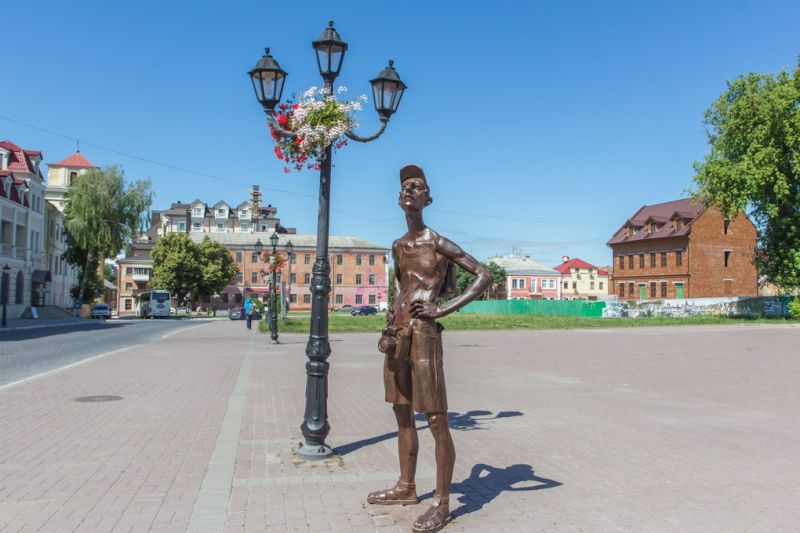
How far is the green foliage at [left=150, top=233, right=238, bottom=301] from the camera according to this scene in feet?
231

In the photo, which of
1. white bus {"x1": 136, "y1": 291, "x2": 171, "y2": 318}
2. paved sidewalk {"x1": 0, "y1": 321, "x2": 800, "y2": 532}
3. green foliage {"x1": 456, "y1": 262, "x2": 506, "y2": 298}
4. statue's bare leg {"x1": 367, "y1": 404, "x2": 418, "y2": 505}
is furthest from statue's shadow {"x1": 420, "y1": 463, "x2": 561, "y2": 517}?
green foliage {"x1": 456, "y1": 262, "x2": 506, "y2": 298}

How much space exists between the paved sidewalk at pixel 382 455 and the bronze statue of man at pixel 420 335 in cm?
27

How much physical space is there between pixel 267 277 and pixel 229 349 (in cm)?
1454

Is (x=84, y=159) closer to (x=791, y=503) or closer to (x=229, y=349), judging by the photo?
(x=229, y=349)

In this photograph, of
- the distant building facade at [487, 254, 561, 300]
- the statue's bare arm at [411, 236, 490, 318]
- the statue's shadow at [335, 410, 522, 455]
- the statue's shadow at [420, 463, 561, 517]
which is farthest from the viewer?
the distant building facade at [487, 254, 561, 300]

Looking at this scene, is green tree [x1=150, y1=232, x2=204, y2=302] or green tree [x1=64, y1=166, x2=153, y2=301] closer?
green tree [x1=64, y1=166, x2=153, y2=301]

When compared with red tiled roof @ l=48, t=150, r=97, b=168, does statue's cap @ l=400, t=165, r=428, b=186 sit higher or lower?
lower

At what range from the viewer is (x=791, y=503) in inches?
199

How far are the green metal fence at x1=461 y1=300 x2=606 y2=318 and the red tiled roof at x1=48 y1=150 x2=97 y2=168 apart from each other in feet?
150

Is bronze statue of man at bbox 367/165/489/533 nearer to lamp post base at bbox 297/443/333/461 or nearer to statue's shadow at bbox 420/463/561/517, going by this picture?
statue's shadow at bbox 420/463/561/517

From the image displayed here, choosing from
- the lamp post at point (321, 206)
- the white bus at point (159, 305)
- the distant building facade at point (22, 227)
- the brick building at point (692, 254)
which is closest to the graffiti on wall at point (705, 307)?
the brick building at point (692, 254)

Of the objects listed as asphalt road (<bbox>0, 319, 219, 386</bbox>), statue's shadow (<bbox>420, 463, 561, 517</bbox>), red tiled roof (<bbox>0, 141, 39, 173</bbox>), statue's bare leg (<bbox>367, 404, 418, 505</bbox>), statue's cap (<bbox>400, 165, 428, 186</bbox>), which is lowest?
asphalt road (<bbox>0, 319, 219, 386</bbox>)

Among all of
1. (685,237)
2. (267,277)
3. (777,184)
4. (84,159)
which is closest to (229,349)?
(267,277)

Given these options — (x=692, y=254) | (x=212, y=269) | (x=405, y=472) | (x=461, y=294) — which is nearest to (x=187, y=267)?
(x=212, y=269)
